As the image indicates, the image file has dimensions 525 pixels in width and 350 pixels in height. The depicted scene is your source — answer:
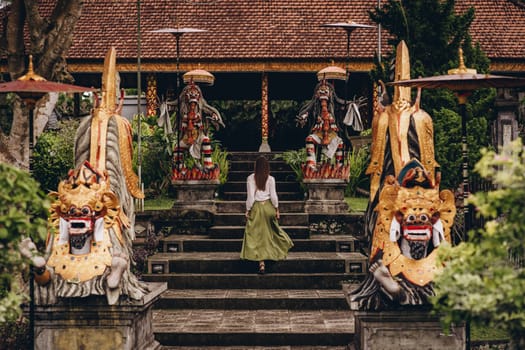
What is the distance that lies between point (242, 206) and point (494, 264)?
7844mm

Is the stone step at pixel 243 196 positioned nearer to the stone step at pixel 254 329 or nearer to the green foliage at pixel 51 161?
the green foliage at pixel 51 161

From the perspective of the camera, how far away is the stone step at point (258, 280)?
10312mm

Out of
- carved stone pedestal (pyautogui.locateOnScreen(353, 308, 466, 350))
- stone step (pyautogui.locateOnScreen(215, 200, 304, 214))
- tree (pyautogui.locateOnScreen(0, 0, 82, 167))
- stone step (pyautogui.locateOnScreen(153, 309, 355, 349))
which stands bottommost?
stone step (pyautogui.locateOnScreen(153, 309, 355, 349))

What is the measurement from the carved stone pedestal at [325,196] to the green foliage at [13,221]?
764cm

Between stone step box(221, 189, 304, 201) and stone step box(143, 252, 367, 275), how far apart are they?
9.69ft

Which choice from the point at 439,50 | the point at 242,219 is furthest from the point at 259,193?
the point at 439,50

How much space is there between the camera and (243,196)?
13.6 meters

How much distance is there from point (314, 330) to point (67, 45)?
4.42 m

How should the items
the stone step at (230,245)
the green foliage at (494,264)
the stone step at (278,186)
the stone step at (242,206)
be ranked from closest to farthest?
the green foliage at (494,264) < the stone step at (230,245) < the stone step at (242,206) < the stone step at (278,186)

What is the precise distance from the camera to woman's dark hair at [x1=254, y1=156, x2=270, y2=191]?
10.4m

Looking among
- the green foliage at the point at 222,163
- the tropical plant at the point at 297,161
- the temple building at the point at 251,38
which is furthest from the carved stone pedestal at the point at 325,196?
the temple building at the point at 251,38

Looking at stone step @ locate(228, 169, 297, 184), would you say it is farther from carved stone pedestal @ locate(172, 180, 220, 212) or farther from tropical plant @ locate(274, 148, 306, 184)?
carved stone pedestal @ locate(172, 180, 220, 212)

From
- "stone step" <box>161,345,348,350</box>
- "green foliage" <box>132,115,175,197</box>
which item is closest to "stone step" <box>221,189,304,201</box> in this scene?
"green foliage" <box>132,115,175,197</box>

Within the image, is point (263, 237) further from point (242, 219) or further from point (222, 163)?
point (222, 163)
